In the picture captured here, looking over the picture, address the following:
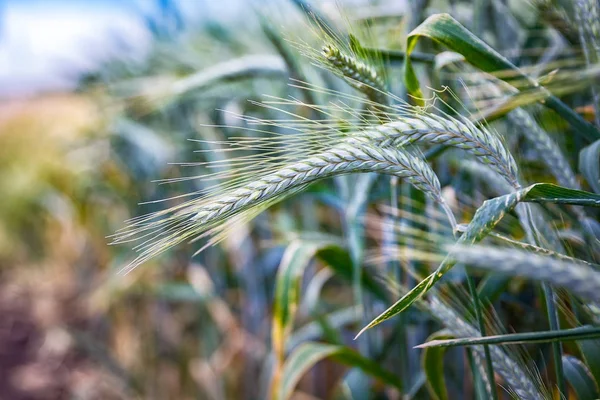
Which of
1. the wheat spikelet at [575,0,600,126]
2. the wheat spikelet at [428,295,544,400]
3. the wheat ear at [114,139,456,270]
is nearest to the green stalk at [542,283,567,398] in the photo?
the wheat spikelet at [428,295,544,400]

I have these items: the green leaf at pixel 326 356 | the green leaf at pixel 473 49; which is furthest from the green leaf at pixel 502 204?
the green leaf at pixel 326 356

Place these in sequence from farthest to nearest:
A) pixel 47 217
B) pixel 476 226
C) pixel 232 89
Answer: pixel 47 217
pixel 232 89
pixel 476 226

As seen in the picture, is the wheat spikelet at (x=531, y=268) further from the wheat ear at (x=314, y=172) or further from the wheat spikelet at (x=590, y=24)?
the wheat spikelet at (x=590, y=24)

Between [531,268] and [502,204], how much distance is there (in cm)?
15

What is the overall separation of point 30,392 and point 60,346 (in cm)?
33

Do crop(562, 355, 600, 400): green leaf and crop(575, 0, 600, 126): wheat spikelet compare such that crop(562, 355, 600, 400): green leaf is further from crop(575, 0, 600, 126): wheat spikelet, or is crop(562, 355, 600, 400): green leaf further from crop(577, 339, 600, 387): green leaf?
crop(575, 0, 600, 126): wheat spikelet

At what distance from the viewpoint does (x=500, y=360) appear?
541mm

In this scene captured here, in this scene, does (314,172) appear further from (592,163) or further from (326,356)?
(326,356)

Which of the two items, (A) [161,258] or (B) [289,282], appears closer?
(B) [289,282]

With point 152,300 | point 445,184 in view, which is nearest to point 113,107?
point 152,300

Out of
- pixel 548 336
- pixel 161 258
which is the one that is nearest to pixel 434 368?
pixel 548 336

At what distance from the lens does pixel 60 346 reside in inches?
83.1

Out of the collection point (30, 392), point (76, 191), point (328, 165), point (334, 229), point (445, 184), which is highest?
point (76, 191)

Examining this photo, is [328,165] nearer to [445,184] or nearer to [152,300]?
[445,184]
